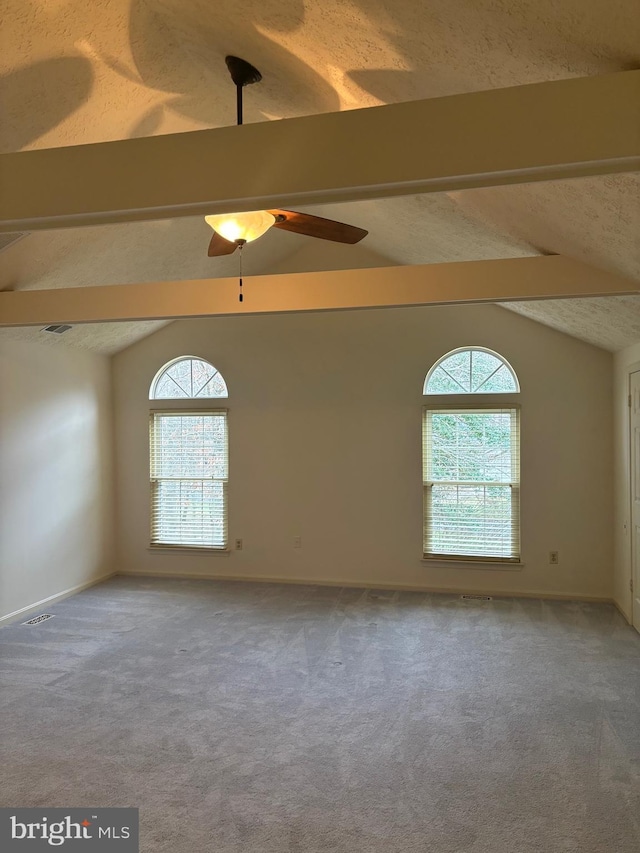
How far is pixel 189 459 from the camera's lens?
666 centimetres

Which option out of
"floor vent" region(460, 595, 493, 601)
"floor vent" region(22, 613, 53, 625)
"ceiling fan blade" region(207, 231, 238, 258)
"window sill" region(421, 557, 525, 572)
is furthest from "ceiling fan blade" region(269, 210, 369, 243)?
"floor vent" region(22, 613, 53, 625)

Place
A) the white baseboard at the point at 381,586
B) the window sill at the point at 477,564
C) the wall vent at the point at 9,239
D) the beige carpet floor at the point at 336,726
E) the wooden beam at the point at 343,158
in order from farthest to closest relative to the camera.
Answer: the window sill at the point at 477,564 → the white baseboard at the point at 381,586 → the wall vent at the point at 9,239 → the beige carpet floor at the point at 336,726 → the wooden beam at the point at 343,158

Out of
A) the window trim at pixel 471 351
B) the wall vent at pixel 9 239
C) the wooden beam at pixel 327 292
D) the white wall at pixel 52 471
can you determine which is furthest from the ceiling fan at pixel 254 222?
the white wall at pixel 52 471

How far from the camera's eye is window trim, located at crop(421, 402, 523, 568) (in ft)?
19.0

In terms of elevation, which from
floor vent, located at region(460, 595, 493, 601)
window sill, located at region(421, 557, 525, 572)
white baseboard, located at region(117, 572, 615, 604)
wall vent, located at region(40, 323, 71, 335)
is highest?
wall vent, located at region(40, 323, 71, 335)

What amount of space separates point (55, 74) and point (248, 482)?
4.25 metres

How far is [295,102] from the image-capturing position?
3146 millimetres

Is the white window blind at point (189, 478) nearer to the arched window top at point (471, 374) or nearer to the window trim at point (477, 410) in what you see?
the window trim at point (477, 410)

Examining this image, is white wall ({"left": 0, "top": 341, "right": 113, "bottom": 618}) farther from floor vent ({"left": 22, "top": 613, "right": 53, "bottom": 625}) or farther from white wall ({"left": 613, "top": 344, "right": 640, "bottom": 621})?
white wall ({"left": 613, "top": 344, "right": 640, "bottom": 621})

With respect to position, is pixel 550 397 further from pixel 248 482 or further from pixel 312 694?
pixel 312 694

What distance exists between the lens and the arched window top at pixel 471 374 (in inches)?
231

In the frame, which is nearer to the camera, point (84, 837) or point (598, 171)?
point (598, 171)

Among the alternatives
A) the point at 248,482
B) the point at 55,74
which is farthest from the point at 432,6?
the point at 248,482

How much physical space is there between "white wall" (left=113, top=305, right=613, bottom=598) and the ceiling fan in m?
2.98
